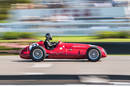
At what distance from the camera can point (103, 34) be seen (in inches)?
979

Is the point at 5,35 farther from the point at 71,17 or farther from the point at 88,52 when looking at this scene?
the point at 88,52

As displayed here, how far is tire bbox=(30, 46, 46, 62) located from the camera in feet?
35.0

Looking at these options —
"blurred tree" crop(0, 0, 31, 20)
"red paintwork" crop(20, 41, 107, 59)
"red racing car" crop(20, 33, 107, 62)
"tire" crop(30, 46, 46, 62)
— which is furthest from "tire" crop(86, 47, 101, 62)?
"blurred tree" crop(0, 0, 31, 20)

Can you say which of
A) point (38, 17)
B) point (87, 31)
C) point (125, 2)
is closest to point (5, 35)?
point (87, 31)

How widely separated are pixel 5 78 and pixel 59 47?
396 centimetres

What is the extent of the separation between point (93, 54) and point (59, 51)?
42.1 inches

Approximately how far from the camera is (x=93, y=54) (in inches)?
424

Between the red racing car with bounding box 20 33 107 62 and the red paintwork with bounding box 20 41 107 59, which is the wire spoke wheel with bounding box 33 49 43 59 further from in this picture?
the red paintwork with bounding box 20 41 107 59

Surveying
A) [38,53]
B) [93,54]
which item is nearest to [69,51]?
[93,54]

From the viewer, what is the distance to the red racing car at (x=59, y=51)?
35.1 feet

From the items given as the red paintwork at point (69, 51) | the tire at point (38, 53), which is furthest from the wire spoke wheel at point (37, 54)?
the red paintwork at point (69, 51)

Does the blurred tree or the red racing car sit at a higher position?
the blurred tree

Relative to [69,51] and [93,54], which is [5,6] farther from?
[93,54]

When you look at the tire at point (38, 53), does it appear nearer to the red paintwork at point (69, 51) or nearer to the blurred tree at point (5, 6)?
the red paintwork at point (69, 51)
